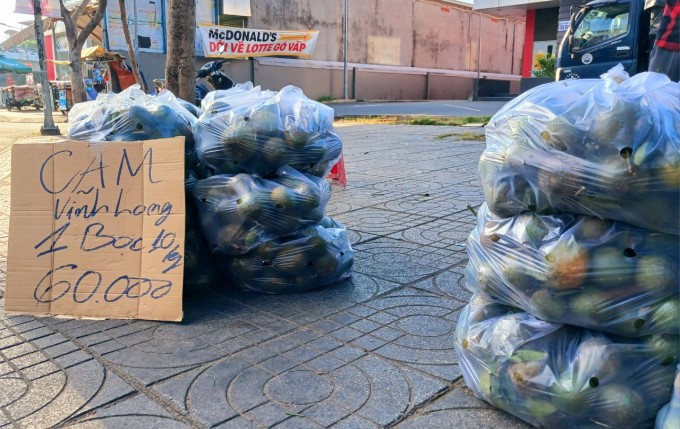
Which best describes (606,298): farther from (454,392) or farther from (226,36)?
(226,36)

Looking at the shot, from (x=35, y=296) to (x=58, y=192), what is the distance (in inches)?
23.1

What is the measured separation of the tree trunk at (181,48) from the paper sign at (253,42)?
17.8 m

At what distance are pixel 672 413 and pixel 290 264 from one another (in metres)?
2.09

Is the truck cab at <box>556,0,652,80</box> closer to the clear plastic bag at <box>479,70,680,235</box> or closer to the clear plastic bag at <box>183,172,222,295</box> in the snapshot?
the clear plastic bag at <box>183,172,222,295</box>

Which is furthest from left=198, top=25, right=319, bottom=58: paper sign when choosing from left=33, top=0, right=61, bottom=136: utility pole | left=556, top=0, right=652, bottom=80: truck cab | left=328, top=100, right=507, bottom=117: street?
left=556, top=0, right=652, bottom=80: truck cab

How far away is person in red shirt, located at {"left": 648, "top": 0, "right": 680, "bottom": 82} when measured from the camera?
7.19 m

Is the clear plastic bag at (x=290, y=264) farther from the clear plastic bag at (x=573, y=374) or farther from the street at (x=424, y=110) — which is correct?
the street at (x=424, y=110)

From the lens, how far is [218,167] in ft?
10.9

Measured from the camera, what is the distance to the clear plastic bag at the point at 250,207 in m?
3.17

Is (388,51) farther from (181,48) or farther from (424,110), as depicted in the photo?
(181,48)

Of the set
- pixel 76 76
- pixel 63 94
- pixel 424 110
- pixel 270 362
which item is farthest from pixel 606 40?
pixel 63 94

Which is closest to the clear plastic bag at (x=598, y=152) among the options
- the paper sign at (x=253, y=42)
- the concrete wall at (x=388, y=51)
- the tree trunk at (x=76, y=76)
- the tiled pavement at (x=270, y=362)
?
the tiled pavement at (x=270, y=362)

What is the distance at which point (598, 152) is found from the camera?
1.84m

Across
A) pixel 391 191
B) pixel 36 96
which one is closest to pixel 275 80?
pixel 36 96
